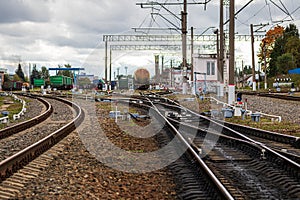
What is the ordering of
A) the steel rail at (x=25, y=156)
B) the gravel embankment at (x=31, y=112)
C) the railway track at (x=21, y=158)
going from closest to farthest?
1. the railway track at (x=21, y=158)
2. the steel rail at (x=25, y=156)
3. the gravel embankment at (x=31, y=112)

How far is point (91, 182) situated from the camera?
27.0 feet

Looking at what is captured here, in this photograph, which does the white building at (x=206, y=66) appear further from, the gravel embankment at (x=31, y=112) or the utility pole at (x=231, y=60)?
the utility pole at (x=231, y=60)

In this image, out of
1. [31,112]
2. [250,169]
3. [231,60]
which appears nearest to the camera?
[250,169]

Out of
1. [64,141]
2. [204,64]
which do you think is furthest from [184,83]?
[64,141]

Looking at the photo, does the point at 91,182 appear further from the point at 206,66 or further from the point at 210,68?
the point at 210,68

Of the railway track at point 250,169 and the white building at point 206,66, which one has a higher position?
the white building at point 206,66

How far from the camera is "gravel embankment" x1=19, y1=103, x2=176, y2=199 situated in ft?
24.2

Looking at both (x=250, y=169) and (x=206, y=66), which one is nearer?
(x=250, y=169)

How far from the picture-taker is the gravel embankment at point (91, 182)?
7.38m

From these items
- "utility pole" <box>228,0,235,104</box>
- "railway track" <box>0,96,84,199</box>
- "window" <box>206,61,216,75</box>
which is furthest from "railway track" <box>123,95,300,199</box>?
"window" <box>206,61,216,75</box>

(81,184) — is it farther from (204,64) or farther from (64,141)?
(204,64)

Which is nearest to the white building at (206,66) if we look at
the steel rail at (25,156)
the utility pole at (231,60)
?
the utility pole at (231,60)

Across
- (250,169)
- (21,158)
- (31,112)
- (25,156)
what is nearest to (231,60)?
(31,112)

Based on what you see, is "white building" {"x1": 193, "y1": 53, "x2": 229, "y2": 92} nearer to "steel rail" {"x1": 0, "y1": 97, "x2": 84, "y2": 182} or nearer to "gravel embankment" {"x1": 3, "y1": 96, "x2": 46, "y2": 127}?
"gravel embankment" {"x1": 3, "y1": 96, "x2": 46, "y2": 127}
